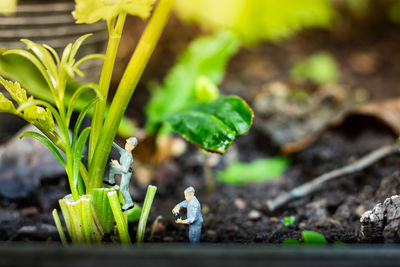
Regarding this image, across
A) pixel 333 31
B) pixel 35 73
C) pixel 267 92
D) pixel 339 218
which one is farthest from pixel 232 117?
pixel 333 31

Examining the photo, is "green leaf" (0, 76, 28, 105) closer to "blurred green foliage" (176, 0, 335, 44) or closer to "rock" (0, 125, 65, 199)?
"rock" (0, 125, 65, 199)

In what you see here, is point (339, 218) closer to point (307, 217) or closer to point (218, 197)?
point (307, 217)

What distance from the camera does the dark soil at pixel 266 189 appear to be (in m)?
1.04

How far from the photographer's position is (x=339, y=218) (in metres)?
1.11

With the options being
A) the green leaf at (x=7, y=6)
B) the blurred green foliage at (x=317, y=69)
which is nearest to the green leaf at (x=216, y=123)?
the green leaf at (x=7, y=6)

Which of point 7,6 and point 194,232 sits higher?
point 7,6

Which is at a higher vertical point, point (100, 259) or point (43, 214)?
point (43, 214)

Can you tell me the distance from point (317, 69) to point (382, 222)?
179 cm

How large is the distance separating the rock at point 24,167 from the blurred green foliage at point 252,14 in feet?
4.23

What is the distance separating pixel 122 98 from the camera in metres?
0.93

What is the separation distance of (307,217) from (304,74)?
5.07ft

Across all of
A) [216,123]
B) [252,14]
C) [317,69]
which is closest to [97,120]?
[216,123]

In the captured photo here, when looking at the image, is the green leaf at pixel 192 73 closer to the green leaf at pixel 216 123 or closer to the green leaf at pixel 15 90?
the green leaf at pixel 216 123

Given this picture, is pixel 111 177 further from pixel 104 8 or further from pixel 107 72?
pixel 104 8
